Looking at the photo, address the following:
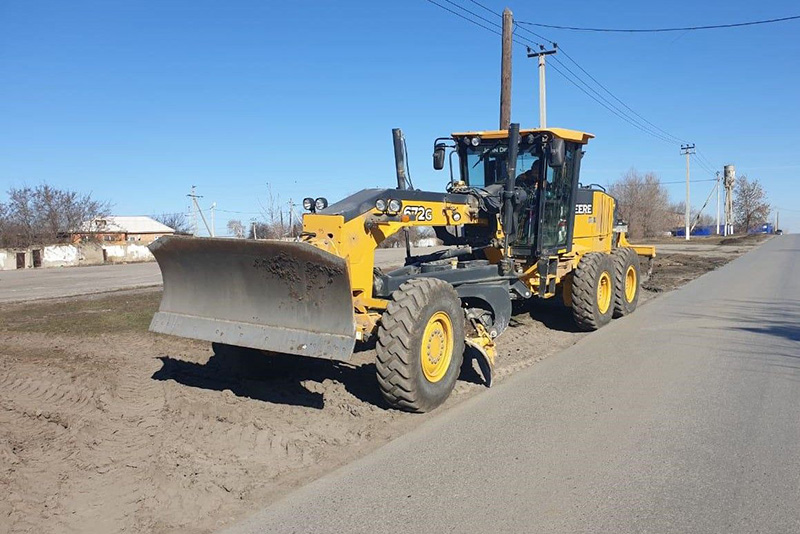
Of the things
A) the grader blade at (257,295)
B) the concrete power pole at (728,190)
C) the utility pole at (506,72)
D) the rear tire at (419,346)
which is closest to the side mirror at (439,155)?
the rear tire at (419,346)

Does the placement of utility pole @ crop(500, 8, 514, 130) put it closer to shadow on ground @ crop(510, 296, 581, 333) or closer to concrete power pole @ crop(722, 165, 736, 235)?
shadow on ground @ crop(510, 296, 581, 333)

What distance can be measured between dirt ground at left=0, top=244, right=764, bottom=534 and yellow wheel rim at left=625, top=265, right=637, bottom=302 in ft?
11.5

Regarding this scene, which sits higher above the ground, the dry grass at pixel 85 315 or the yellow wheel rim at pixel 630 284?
the yellow wheel rim at pixel 630 284

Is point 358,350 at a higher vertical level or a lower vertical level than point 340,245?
lower

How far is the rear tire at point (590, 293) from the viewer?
10.4m

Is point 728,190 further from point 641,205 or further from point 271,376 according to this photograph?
point 271,376

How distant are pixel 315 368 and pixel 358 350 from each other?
1.02m

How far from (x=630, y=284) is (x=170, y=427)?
9.76 m

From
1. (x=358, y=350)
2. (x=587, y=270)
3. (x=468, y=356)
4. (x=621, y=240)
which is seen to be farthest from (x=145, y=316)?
(x=621, y=240)

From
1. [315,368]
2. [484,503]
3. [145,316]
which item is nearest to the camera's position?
[484,503]

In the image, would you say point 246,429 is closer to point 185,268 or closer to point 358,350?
point 185,268

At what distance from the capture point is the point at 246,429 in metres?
5.52

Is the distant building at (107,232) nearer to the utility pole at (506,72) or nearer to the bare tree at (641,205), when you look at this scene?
the utility pole at (506,72)

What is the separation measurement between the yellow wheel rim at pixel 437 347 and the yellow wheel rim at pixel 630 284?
22.8ft
